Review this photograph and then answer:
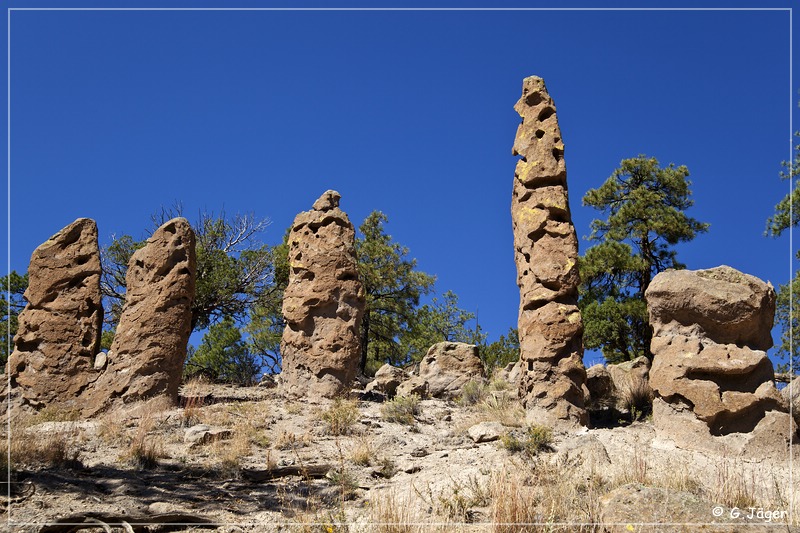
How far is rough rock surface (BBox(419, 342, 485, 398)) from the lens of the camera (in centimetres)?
1767

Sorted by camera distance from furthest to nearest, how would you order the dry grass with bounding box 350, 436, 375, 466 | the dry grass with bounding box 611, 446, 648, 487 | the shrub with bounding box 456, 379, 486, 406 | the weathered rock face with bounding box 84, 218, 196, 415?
1. the shrub with bounding box 456, 379, 486, 406
2. the weathered rock face with bounding box 84, 218, 196, 415
3. the dry grass with bounding box 350, 436, 375, 466
4. the dry grass with bounding box 611, 446, 648, 487

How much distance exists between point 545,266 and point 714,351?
3.36 m

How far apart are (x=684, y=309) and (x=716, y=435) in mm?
1973

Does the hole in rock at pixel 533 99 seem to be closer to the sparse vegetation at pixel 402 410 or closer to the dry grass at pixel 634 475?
the sparse vegetation at pixel 402 410

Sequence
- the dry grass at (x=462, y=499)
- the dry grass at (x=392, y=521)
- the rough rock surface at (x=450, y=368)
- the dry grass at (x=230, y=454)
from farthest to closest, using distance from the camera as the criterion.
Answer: the rough rock surface at (x=450, y=368) → the dry grass at (x=230, y=454) → the dry grass at (x=462, y=499) → the dry grass at (x=392, y=521)

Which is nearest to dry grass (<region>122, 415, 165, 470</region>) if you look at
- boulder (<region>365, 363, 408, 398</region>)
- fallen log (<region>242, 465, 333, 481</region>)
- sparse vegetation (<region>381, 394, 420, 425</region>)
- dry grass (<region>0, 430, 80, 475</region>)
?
dry grass (<region>0, 430, 80, 475</region>)

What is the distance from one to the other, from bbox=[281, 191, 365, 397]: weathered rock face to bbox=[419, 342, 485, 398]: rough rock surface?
86.9 inches

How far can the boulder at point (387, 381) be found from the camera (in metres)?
18.1

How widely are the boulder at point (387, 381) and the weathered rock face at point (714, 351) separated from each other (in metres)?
6.77

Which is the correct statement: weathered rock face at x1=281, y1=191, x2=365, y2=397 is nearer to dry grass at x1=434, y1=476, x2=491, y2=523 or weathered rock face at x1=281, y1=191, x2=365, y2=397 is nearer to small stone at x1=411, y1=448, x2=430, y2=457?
small stone at x1=411, y1=448, x2=430, y2=457

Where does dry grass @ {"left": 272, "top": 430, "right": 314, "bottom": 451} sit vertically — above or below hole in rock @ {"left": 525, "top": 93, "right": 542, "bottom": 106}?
below

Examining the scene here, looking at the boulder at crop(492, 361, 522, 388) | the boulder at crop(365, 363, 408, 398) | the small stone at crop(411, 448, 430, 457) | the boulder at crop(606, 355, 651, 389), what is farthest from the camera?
the boulder at crop(365, 363, 408, 398)

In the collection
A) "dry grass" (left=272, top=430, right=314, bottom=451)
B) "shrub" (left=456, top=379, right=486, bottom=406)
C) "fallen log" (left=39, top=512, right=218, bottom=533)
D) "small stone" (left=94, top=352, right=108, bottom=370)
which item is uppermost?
"small stone" (left=94, top=352, right=108, bottom=370)

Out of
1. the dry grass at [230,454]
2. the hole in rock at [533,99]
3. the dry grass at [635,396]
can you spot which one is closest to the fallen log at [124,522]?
the dry grass at [230,454]
